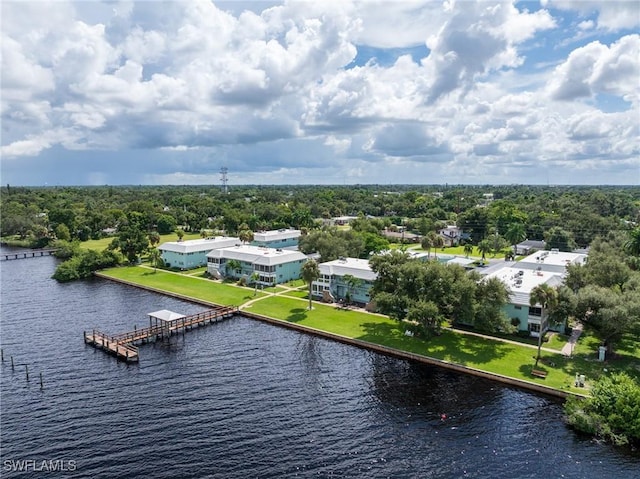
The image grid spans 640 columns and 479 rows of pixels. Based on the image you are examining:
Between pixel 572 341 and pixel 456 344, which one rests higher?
pixel 572 341

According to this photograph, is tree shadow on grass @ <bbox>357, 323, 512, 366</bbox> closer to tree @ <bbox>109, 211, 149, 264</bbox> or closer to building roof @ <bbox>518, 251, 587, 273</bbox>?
building roof @ <bbox>518, 251, 587, 273</bbox>

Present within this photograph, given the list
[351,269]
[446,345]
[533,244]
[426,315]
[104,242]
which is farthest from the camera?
[104,242]

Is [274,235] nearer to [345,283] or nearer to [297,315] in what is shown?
[345,283]

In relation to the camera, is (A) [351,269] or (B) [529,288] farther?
(A) [351,269]

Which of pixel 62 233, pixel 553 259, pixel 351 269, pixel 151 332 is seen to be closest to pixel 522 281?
pixel 553 259

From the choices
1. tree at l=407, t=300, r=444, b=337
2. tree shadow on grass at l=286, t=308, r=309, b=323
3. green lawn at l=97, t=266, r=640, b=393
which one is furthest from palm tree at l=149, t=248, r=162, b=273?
tree at l=407, t=300, r=444, b=337

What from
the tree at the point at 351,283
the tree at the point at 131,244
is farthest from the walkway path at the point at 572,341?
the tree at the point at 131,244
